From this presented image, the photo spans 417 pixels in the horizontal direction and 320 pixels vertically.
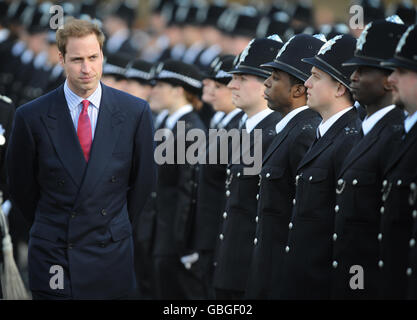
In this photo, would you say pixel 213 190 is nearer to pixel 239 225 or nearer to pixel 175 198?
pixel 175 198

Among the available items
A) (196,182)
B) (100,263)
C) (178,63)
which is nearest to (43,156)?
(100,263)

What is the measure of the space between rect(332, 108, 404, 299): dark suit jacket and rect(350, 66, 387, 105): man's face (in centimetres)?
14

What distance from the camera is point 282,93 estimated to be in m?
6.61

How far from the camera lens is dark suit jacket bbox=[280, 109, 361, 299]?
5.93 meters

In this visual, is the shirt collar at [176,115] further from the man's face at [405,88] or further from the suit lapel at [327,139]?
the man's face at [405,88]

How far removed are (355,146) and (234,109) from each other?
306 centimetres

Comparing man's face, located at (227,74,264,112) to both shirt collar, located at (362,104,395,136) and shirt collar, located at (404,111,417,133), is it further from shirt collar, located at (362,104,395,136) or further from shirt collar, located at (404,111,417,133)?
shirt collar, located at (404,111,417,133)

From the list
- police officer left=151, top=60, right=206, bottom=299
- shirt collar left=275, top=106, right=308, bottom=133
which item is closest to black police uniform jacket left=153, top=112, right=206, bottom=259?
police officer left=151, top=60, right=206, bottom=299

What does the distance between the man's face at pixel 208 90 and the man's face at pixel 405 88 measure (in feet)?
12.0

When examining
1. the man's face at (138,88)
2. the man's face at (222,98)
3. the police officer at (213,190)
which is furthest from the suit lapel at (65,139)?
the man's face at (138,88)

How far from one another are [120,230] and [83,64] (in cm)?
97

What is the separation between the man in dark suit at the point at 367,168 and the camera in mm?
5504
